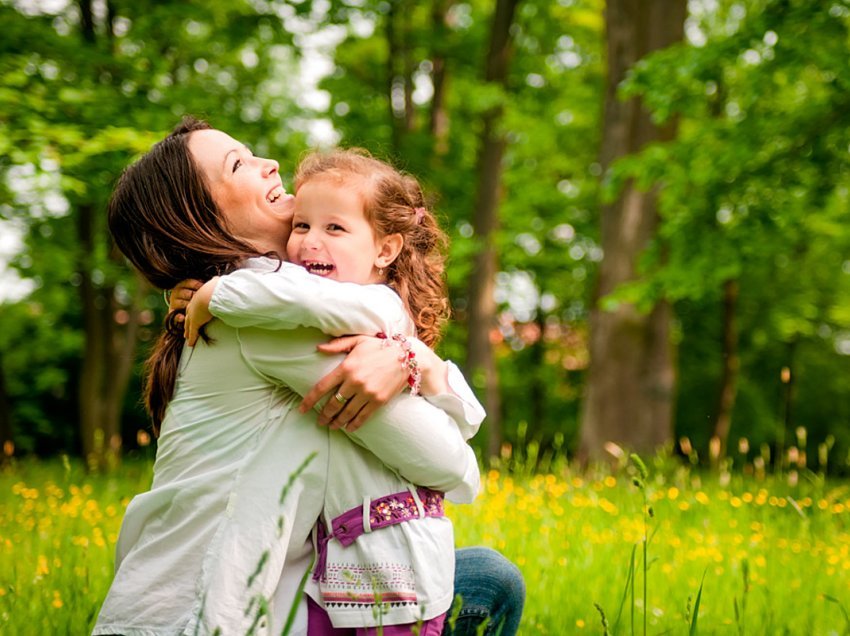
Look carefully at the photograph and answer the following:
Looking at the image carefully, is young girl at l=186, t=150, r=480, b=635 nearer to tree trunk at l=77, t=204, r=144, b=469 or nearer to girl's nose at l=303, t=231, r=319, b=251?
girl's nose at l=303, t=231, r=319, b=251

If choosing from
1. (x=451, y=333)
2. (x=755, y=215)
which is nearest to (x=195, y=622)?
(x=755, y=215)

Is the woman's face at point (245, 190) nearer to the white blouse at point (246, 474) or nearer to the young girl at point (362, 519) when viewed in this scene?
the young girl at point (362, 519)

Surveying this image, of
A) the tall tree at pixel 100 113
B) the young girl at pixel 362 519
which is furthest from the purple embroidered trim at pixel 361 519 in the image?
the tall tree at pixel 100 113

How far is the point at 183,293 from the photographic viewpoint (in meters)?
1.92

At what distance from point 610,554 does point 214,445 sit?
8.03 ft

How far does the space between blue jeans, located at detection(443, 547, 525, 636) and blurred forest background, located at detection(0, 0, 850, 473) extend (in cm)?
105

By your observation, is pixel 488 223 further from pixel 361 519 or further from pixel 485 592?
pixel 361 519

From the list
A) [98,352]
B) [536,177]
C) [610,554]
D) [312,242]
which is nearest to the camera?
[312,242]

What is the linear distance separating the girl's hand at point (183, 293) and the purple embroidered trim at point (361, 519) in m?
0.57

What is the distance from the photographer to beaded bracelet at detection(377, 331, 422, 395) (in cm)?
179

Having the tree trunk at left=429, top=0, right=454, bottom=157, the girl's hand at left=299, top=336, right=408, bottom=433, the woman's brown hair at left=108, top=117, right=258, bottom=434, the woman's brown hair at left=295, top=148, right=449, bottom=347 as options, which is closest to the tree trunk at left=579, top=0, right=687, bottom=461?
the tree trunk at left=429, top=0, right=454, bottom=157

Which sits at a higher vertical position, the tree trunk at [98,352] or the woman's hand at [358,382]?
the woman's hand at [358,382]

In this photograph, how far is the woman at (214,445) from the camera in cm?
165

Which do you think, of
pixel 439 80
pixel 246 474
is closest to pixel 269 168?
pixel 246 474
